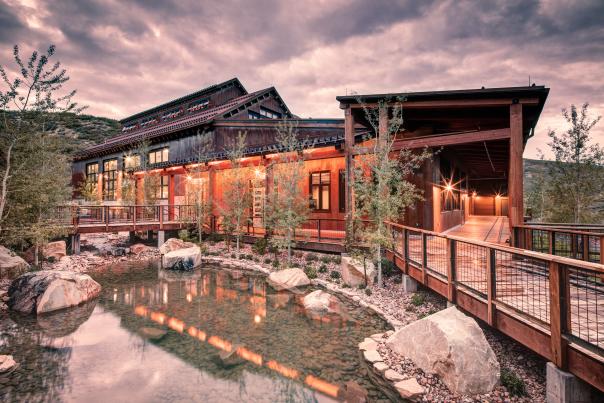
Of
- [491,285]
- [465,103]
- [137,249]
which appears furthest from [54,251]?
[465,103]

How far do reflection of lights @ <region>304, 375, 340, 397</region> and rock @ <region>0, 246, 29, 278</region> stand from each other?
11341 millimetres

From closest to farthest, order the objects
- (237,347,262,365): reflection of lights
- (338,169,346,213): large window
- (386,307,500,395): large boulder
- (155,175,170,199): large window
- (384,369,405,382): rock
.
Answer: (386,307,500,395): large boulder
(384,369,405,382): rock
(237,347,262,365): reflection of lights
(338,169,346,213): large window
(155,175,170,199): large window

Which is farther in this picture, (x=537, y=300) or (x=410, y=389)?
(x=537, y=300)

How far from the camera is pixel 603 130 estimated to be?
40.0ft

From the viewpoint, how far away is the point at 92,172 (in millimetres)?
29797

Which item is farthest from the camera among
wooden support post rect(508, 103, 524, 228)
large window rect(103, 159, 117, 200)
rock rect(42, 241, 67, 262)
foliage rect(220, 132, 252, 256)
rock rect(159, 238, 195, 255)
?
large window rect(103, 159, 117, 200)

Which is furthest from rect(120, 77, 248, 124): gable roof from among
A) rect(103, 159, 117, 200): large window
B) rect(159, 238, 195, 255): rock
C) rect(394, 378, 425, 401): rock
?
rect(394, 378, 425, 401): rock

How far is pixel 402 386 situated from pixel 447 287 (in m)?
2.40

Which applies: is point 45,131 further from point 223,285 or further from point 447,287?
point 447,287

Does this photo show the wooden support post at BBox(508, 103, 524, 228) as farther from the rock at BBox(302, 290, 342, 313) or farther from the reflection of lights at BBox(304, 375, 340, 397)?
the reflection of lights at BBox(304, 375, 340, 397)

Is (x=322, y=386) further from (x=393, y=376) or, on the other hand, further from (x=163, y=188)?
(x=163, y=188)

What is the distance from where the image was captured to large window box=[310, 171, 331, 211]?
14250mm

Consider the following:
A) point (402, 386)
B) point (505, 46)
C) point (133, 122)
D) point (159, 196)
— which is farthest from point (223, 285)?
point (133, 122)

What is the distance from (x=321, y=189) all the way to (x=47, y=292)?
425 inches
